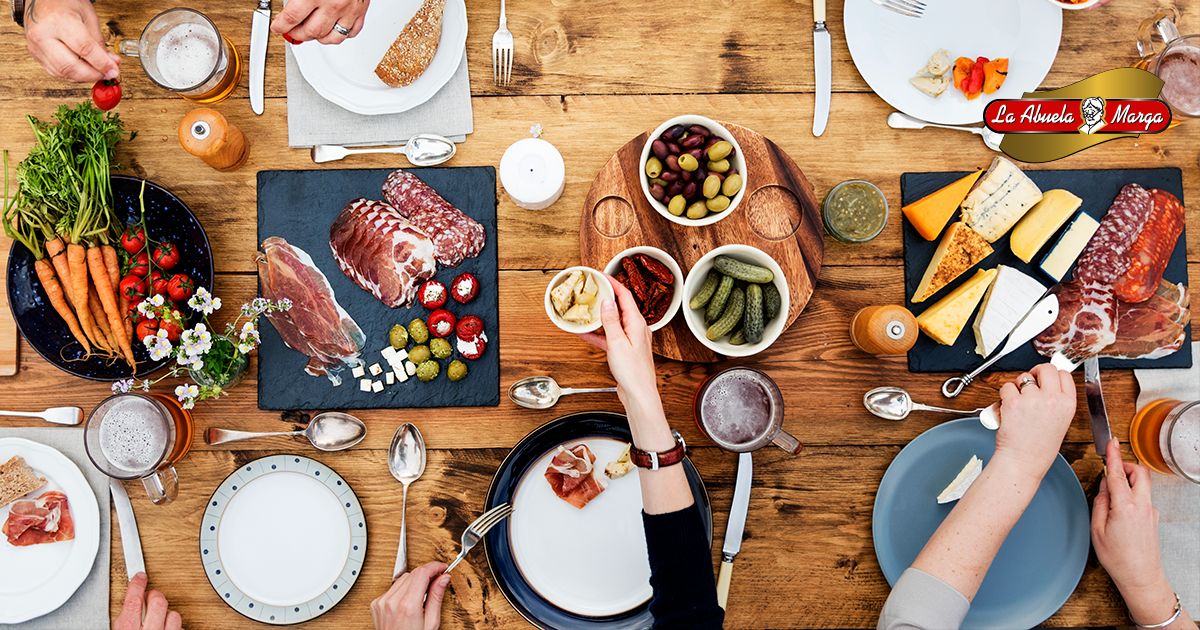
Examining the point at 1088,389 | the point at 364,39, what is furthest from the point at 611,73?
the point at 1088,389

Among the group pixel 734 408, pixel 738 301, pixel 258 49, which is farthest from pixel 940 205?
pixel 258 49

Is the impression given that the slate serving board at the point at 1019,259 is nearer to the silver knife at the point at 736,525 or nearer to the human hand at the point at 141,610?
the silver knife at the point at 736,525

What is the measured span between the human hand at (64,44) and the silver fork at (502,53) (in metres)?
0.83

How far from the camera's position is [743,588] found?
1.54m

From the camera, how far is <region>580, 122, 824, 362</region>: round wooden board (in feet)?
4.88

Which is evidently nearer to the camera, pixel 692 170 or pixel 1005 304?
pixel 692 170

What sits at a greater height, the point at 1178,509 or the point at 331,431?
the point at 331,431

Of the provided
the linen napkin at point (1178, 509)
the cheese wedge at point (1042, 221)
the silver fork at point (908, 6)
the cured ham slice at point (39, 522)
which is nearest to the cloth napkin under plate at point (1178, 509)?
the linen napkin at point (1178, 509)

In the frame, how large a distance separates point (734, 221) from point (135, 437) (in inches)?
59.7

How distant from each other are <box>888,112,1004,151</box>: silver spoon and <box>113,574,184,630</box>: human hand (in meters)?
2.14

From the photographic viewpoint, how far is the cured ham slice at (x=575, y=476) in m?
1.47

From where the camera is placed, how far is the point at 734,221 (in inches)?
58.9

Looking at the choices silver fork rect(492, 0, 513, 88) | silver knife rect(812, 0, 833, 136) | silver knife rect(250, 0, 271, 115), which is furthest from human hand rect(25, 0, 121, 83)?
silver knife rect(812, 0, 833, 136)

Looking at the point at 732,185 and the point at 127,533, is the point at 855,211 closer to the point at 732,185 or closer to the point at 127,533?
the point at 732,185
